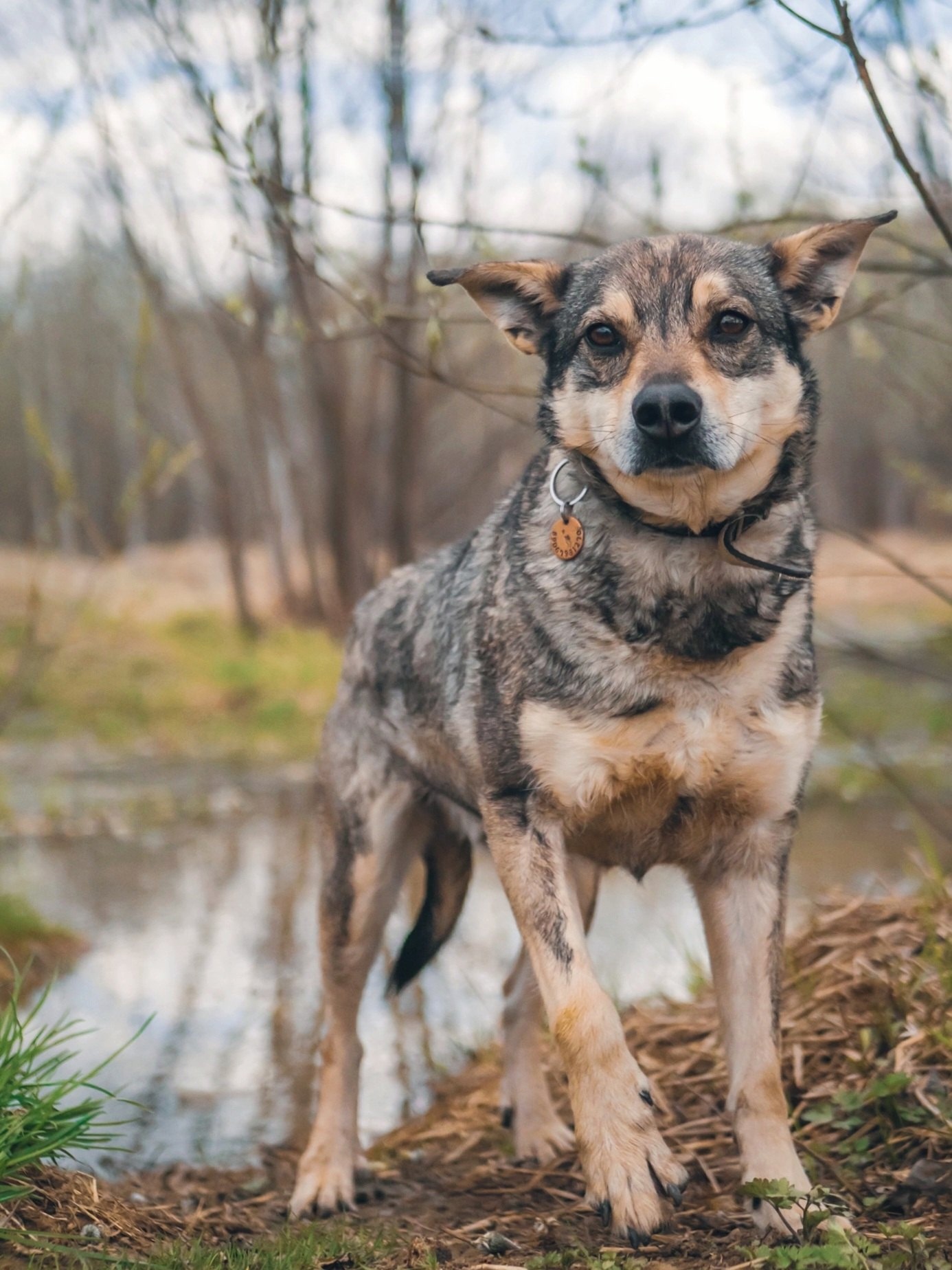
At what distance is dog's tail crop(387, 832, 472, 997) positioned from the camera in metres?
4.18

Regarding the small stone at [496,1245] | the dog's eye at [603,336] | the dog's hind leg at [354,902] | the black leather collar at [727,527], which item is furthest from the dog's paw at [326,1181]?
the dog's eye at [603,336]

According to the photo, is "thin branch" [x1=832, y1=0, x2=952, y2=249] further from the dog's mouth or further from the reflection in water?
the reflection in water

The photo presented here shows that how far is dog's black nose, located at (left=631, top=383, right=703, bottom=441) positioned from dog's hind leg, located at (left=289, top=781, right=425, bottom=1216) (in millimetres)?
1564

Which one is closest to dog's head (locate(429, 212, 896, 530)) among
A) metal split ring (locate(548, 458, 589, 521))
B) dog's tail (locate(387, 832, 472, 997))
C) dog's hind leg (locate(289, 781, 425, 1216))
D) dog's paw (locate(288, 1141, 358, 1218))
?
metal split ring (locate(548, 458, 589, 521))

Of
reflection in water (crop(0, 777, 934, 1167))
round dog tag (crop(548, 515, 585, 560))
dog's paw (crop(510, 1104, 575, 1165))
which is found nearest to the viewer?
round dog tag (crop(548, 515, 585, 560))

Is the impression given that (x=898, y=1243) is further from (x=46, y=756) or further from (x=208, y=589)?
(x=208, y=589)

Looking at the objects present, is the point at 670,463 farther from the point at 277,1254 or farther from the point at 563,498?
the point at 277,1254

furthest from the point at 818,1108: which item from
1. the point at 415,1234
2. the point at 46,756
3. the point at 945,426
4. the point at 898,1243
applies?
the point at 46,756

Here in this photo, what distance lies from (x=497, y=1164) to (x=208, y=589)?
18025 millimetres

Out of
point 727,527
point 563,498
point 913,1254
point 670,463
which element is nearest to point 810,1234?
point 913,1254

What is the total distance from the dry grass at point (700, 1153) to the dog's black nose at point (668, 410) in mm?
1715

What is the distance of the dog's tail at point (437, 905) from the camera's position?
13.7ft

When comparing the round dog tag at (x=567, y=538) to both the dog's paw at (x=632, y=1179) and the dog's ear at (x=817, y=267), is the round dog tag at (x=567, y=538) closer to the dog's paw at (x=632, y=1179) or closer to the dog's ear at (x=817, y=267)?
the dog's ear at (x=817, y=267)

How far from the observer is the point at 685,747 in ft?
10.1
